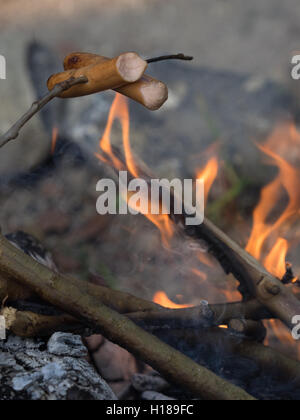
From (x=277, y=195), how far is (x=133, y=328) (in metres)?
1.39

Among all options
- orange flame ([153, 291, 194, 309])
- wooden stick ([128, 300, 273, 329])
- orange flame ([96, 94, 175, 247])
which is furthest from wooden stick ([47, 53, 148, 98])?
orange flame ([153, 291, 194, 309])

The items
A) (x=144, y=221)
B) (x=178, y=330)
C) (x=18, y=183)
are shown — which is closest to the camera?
(x=178, y=330)

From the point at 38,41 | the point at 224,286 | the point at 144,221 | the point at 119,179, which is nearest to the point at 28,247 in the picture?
the point at 119,179

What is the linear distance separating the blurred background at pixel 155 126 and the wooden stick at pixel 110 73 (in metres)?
0.63

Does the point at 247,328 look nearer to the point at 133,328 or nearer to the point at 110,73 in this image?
the point at 133,328

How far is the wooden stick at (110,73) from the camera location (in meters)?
1.12

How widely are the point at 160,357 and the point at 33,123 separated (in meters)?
1.63

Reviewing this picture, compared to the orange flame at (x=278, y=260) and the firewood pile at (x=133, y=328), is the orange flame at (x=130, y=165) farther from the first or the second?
the orange flame at (x=278, y=260)

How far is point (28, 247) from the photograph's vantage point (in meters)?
1.71

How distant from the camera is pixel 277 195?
2.35 meters

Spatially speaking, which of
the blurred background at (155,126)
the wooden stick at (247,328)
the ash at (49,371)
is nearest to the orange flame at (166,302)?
the blurred background at (155,126)
